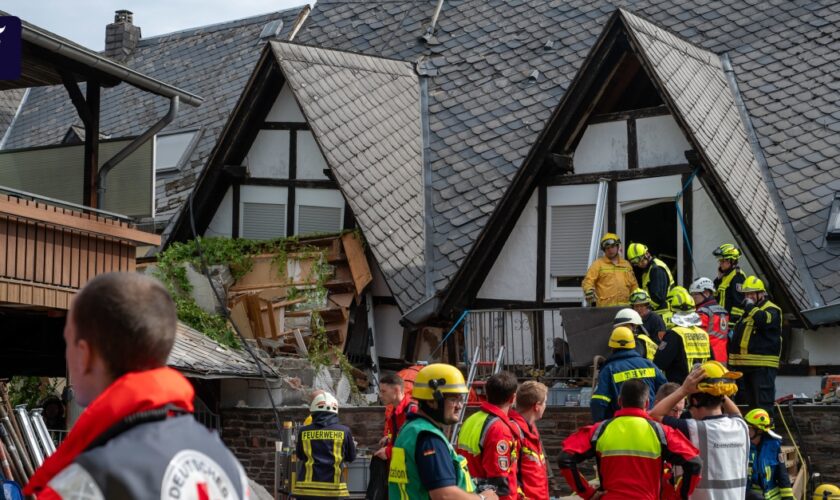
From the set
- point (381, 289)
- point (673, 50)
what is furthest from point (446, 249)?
point (673, 50)

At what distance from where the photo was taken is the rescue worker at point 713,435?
933 cm

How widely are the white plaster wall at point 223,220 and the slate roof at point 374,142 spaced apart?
2.05 metres

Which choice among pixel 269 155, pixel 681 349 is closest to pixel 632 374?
pixel 681 349

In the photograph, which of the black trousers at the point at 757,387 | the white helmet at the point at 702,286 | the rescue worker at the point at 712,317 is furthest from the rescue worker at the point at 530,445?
the white helmet at the point at 702,286

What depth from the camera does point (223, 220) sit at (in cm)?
2145

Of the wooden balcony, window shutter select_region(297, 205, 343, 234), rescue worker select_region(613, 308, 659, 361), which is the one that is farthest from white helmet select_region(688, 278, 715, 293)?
window shutter select_region(297, 205, 343, 234)

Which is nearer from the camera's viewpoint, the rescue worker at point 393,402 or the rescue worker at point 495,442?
the rescue worker at point 495,442

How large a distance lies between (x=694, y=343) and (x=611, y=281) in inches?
131

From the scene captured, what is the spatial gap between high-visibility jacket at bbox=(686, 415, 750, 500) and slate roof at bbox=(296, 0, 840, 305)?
320 inches

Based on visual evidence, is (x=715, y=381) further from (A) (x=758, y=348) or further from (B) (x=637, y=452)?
(A) (x=758, y=348)

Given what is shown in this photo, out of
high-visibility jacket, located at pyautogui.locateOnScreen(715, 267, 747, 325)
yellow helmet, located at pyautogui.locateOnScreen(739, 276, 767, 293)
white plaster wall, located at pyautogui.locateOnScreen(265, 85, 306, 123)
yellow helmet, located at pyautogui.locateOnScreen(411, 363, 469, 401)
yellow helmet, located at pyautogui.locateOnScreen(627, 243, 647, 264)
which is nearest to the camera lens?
yellow helmet, located at pyautogui.locateOnScreen(411, 363, 469, 401)

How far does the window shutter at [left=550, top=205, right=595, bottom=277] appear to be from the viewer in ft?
63.8

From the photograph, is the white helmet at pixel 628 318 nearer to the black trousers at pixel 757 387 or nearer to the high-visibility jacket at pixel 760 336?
the high-visibility jacket at pixel 760 336

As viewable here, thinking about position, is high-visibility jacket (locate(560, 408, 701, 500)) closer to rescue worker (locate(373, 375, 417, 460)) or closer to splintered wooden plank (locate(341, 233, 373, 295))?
rescue worker (locate(373, 375, 417, 460))
